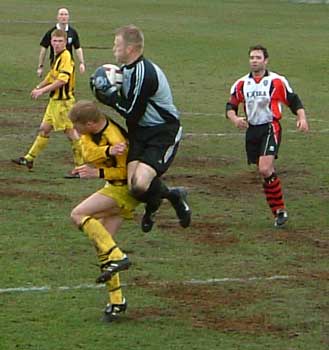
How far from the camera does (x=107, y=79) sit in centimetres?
1008

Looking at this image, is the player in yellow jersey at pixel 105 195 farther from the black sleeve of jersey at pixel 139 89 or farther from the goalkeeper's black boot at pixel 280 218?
the goalkeeper's black boot at pixel 280 218

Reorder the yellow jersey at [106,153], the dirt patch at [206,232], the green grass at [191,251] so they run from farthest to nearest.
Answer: the dirt patch at [206,232]
the yellow jersey at [106,153]
the green grass at [191,251]

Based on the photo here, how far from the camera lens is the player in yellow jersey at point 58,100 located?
17.3 m

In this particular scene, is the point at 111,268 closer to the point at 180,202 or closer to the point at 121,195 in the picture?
the point at 121,195

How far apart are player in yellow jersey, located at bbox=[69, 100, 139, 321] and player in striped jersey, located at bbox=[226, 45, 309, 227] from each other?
3956 millimetres

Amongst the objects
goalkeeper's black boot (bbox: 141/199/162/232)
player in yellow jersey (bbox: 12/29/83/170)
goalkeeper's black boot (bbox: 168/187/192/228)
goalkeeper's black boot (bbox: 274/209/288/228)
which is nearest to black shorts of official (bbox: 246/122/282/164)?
goalkeeper's black boot (bbox: 274/209/288/228)

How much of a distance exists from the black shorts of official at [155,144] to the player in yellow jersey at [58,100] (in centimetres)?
682

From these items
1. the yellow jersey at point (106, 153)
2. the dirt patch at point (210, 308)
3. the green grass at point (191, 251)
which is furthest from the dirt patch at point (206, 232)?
the yellow jersey at point (106, 153)

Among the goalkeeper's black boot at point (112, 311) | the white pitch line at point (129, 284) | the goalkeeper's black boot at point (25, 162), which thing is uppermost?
the goalkeeper's black boot at point (112, 311)

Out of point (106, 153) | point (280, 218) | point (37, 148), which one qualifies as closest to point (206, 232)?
point (280, 218)

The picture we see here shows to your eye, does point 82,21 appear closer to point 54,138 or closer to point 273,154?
point 54,138

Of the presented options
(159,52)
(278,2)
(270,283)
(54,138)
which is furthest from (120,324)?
(278,2)

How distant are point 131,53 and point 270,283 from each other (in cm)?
251

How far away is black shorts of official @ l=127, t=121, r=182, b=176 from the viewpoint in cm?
1018
